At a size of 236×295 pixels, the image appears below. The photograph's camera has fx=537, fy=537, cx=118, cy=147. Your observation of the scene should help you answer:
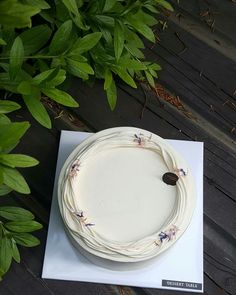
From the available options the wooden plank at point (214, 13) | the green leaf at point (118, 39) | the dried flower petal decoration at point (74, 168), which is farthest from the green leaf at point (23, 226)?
the wooden plank at point (214, 13)

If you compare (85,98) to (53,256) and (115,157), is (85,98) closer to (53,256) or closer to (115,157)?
(115,157)

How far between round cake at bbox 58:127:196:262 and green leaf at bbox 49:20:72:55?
8.2 inches

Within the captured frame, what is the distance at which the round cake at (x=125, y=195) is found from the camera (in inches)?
40.2

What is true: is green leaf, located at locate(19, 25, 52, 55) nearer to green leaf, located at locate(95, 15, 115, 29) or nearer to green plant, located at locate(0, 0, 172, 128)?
green plant, located at locate(0, 0, 172, 128)

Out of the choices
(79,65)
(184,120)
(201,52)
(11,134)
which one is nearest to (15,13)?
(11,134)

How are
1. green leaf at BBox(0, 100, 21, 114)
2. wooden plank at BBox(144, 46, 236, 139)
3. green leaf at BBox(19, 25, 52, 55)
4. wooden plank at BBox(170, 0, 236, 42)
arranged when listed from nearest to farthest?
green leaf at BBox(0, 100, 21, 114) → green leaf at BBox(19, 25, 52, 55) → wooden plank at BBox(144, 46, 236, 139) → wooden plank at BBox(170, 0, 236, 42)

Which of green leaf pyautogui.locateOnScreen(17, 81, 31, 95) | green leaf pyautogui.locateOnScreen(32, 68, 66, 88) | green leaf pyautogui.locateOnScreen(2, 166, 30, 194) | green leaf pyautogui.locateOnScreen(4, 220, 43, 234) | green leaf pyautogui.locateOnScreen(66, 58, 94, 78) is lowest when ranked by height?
green leaf pyautogui.locateOnScreen(4, 220, 43, 234)

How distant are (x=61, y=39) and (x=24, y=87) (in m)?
0.14

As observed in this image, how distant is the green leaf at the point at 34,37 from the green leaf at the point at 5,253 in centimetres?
37

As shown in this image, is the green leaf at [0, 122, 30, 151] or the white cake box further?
the white cake box

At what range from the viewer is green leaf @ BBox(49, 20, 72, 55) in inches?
39.3

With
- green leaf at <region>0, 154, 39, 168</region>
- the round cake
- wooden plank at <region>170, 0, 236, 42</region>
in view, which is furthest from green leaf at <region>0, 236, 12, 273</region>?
wooden plank at <region>170, 0, 236, 42</region>

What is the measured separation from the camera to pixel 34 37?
3.48 ft

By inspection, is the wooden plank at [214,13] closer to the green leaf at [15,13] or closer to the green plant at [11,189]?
the green plant at [11,189]
